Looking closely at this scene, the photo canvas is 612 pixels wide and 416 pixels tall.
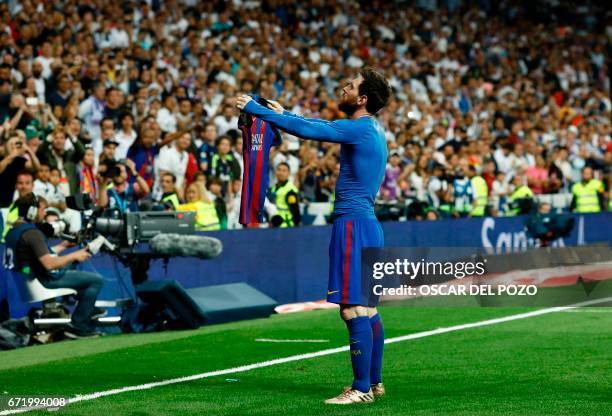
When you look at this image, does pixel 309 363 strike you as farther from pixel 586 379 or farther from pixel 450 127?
pixel 450 127

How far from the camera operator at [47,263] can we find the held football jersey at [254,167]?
4797 millimetres

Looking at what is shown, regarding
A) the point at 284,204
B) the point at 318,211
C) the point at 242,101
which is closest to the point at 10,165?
the point at 284,204

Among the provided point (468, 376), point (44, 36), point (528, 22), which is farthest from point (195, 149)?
point (528, 22)

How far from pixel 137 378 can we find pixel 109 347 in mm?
2551

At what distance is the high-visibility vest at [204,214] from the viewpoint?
679 inches

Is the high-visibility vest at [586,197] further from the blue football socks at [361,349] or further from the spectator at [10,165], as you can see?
the blue football socks at [361,349]

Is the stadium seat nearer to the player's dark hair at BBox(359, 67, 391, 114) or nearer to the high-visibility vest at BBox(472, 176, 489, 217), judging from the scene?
the high-visibility vest at BBox(472, 176, 489, 217)

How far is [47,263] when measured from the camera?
13.4 metres

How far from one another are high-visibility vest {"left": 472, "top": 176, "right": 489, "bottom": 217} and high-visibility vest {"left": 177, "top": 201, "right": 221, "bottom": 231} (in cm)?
635

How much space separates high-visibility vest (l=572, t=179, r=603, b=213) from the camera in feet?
80.7

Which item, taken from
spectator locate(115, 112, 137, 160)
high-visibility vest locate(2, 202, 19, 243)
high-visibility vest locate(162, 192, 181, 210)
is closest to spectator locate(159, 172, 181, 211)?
high-visibility vest locate(162, 192, 181, 210)

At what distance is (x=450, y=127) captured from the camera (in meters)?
27.7

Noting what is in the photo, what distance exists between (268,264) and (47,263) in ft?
14.1

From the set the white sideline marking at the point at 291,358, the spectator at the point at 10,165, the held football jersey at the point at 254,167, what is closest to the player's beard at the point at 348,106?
the held football jersey at the point at 254,167
